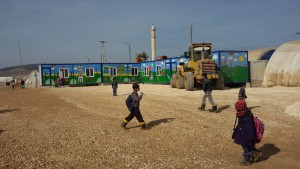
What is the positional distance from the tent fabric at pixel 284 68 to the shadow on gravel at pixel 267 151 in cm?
1693

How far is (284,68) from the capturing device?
22.9 metres

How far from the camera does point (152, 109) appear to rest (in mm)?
12594

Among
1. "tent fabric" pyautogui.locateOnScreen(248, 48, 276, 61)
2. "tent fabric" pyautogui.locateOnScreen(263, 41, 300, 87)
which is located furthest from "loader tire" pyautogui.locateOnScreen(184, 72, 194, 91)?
"tent fabric" pyautogui.locateOnScreen(248, 48, 276, 61)

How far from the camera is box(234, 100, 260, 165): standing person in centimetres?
562

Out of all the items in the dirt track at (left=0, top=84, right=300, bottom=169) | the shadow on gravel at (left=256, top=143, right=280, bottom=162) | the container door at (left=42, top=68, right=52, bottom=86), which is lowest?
the shadow on gravel at (left=256, top=143, right=280, bottom=162)

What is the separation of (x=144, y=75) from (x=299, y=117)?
29.3m

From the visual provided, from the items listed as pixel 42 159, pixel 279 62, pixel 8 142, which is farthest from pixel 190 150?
pixel 279 62

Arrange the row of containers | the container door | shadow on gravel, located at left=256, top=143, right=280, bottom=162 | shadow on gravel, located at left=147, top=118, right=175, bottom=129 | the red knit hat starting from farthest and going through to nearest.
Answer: the container door < the row of containers < shadow on gravel, located at left=147, top=118, right=175, bottom=129 < shadow on gravel, located at left=256, top=143, right=280, bottom=162 < the red knit hat

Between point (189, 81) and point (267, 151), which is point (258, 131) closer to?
point (267, 151)

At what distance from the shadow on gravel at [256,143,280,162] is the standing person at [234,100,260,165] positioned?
34 cm

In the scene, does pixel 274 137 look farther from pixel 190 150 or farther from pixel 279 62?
pixel 279 62

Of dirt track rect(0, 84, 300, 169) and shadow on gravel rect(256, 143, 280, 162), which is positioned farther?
shadow on gravel rect(256, 143, 280, 162)

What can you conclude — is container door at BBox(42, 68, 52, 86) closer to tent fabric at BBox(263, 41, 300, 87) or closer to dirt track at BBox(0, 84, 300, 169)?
tent fabric at BBox(263, 41, 300, 87)

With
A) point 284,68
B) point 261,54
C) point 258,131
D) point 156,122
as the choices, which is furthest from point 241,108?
point 261,54
